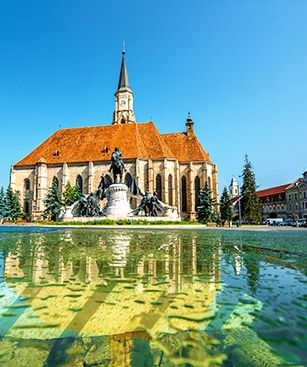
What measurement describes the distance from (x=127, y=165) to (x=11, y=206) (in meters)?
19.3

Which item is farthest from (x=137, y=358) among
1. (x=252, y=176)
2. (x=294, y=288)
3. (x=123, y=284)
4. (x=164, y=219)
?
(x=252, y=176)

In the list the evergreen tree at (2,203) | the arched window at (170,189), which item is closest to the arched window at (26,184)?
the evergreen tree at (2,203)

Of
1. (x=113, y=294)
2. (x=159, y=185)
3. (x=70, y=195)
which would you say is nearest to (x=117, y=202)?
(x=70, y=195)

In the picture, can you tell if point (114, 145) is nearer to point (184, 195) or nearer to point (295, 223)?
point (184, 195)

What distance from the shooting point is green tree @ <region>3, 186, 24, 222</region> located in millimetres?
41812

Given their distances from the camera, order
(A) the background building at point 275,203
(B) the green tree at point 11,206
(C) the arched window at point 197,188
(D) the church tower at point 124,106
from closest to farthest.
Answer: (B) the green tree at point 11,206, (C) the arched window at point 197,188, (D) the church tower at point 124,106, (A) the background building at point 275,203

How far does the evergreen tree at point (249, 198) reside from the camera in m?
44.5

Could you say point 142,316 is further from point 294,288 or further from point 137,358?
point 294,288

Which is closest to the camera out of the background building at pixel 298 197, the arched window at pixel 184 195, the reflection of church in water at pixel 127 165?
the reflection of church in water at pixel 127 165

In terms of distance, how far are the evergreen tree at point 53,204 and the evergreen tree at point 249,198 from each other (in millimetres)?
28503

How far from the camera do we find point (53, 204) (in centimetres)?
3959

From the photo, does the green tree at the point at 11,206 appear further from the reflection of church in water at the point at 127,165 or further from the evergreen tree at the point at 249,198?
the evergreen tree at the point at 249,198

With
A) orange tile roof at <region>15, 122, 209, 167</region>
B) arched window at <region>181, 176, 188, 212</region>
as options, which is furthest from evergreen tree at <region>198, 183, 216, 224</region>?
orange tile roof at <region>15, 122, 209, 167</region>

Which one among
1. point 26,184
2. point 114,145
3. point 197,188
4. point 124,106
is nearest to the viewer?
point 197,188
